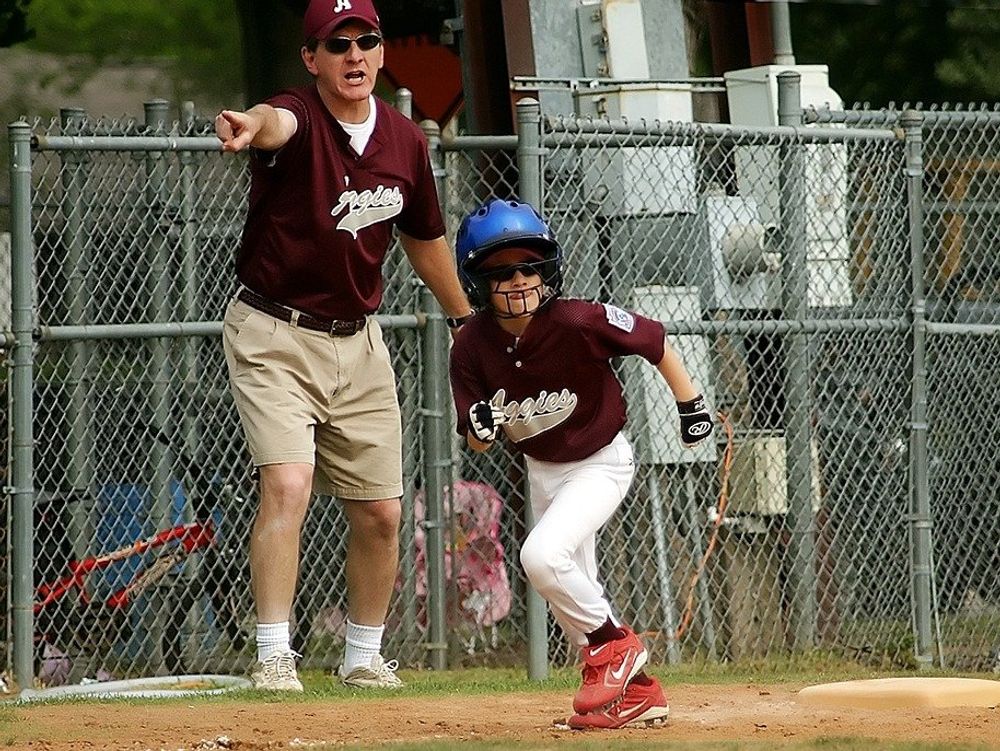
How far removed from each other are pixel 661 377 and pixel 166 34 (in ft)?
16.3

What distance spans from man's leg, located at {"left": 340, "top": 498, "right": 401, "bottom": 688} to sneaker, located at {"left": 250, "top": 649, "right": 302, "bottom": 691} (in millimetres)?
437

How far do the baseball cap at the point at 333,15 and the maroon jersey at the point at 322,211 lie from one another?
0.72ft

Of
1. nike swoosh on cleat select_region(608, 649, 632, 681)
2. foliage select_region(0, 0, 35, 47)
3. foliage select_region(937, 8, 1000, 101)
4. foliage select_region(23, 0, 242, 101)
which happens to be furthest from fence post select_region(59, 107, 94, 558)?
foliage select_region(937, 8, 1000, 101)

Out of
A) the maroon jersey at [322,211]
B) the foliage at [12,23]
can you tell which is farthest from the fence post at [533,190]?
the foliage at [12,23]

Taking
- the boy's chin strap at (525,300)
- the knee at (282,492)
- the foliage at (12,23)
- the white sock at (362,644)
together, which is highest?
the foliage at (12,23)

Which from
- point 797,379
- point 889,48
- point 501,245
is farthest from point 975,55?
point 501,245

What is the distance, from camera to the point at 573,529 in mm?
6258

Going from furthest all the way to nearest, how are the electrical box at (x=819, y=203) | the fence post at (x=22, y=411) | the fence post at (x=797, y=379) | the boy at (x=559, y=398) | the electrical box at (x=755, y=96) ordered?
1. the electrical box at (x=755, y=96)
2. the electrical box at (x=819, y=203)
3. the fence post at (x=797, y=379)
4. the fence post at (x=22, y=411)
5. the boy at (x=559, y=398)

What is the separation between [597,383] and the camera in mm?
6531

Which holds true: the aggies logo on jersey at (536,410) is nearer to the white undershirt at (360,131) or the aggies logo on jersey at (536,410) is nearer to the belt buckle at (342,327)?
the belt buckle at (342,327)

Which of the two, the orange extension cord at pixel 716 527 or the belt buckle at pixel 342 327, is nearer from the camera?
the belt buckle at pixel 342 327

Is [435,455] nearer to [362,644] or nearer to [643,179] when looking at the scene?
[362,644]

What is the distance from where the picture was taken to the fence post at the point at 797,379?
892 cm

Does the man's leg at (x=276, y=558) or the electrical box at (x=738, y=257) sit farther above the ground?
the electrical box at (x=738, y=257)
